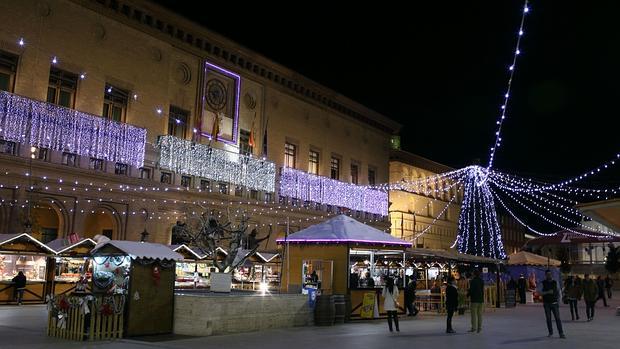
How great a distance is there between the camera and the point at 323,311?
663 inches

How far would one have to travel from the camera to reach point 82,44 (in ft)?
86.6

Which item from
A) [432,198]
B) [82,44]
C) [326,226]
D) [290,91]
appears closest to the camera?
[326,226]

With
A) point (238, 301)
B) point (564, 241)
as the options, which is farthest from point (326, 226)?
point (564, 241)

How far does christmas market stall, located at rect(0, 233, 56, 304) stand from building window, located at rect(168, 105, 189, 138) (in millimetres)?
9658

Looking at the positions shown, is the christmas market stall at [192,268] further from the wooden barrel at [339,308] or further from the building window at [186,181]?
the wooden barrel at [339,308]

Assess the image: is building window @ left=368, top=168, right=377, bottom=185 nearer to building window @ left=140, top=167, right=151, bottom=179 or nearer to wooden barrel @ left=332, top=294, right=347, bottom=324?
building window @ left=140, top=167, right=151, bottom=179

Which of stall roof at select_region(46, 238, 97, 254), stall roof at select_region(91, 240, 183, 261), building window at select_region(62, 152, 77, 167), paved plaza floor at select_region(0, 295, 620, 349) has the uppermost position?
building window at select_region(62, 152, 77, 167)

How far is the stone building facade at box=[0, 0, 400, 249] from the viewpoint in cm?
2422

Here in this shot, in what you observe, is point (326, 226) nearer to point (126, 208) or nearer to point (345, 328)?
point (345, 328)

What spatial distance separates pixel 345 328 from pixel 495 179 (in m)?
19.7

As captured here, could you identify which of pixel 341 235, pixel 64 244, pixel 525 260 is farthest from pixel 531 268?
pixel 64 244

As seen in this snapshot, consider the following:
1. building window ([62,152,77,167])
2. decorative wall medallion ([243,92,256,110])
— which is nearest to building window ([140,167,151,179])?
building window ([62,152,77,167])

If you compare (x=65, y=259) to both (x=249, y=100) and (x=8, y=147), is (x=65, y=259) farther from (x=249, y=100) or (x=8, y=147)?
(x=249, y=100)

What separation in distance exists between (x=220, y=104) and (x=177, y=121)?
3.38 m
